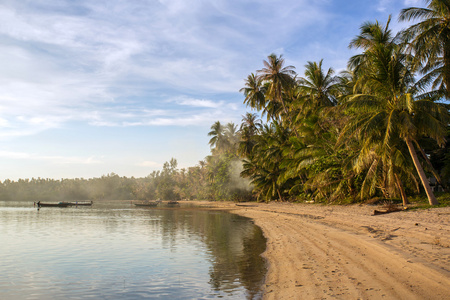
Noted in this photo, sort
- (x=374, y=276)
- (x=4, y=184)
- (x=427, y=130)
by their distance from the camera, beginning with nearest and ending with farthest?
(x=374, y=276), (x=427, y=130), (x=4, y=184)

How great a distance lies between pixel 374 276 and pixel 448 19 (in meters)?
17.9

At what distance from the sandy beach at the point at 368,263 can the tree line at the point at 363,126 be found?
5776mm

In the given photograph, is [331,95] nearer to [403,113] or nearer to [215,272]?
[403,113]

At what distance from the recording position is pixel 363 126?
16922mm

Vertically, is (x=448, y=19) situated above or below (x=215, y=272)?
above

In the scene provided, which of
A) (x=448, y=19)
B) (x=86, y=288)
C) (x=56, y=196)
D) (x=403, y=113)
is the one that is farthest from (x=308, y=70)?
(x=56, y=196)

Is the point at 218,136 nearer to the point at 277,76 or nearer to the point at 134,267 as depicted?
the point at 277,76

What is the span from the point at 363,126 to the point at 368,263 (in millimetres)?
10560

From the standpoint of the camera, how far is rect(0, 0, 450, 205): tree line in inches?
685

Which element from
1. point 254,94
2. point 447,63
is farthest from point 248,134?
point 447,63

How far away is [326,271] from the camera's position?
25.6 ft

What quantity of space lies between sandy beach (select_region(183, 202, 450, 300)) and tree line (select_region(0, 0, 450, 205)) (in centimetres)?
578

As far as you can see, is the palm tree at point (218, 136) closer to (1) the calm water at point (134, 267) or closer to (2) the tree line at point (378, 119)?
(2) the tree line at point (378, 119)

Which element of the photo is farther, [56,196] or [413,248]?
[56,196]
